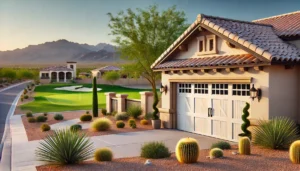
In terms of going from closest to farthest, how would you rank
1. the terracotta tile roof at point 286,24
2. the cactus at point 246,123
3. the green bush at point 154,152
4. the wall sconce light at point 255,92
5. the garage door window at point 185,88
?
the green bush at point 154,152
the wall sconce light at point 255,92
the cactus at point 246,123
the terracotta tile roof at point 286,24
the garage door window at point 185,88

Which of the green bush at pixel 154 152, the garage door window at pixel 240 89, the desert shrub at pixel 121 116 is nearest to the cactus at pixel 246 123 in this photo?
the garage door window at pixel 240 89

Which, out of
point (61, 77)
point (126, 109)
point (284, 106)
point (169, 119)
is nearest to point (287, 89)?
point (284, 106)

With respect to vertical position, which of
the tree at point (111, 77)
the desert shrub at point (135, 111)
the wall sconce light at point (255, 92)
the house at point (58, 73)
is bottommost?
the desert shrub at point (135, 111)

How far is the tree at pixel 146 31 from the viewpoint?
92.6 feet

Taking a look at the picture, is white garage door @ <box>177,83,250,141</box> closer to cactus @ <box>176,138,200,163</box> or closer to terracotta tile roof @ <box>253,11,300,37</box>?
terracotta tile roof @ <box>253,11,300,37</box>

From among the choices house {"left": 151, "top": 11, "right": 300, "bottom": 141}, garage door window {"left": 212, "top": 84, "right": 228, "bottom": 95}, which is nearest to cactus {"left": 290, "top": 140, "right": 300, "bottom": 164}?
house {"left": 151, "top": 11, "right": 300, "bottom": 141}

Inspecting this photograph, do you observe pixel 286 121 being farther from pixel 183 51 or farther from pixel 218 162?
pixel 183 51

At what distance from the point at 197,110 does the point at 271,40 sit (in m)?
4.74

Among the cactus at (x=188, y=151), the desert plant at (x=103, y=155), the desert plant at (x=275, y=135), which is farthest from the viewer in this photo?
the desert plant at (x=275, y=135)

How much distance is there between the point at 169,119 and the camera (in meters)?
18.0

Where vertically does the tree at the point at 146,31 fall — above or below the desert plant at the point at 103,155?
above

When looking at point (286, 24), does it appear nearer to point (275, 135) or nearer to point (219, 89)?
point (219, 89)

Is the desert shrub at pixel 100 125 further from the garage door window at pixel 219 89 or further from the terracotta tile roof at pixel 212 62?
the garage door window at pixel 219 89

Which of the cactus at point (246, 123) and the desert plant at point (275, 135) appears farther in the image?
the cactus at point (246, 123)
